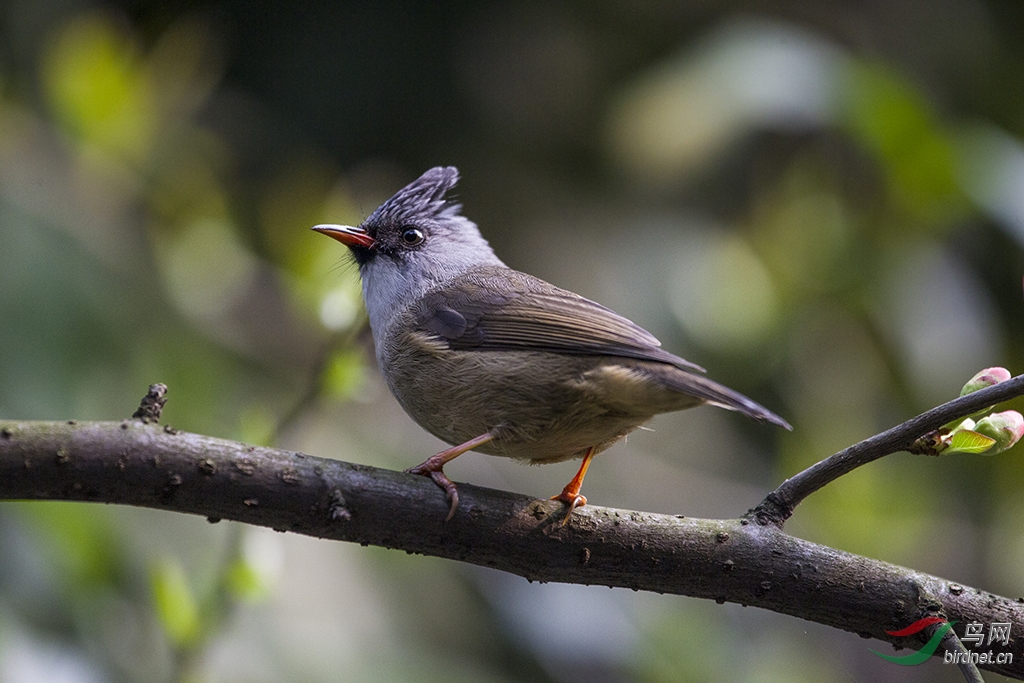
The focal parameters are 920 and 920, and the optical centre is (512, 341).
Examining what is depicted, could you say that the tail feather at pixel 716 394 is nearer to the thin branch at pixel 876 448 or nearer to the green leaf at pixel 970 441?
the thin branch at pixel 876 448

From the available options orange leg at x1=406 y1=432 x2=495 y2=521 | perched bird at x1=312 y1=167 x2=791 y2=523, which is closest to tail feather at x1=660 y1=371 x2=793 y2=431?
perched bird at x1=312 y1=167 x2=791 y2=523

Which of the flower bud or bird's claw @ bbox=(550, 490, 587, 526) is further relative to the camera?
bird's claw @ bbox=(550, 490, 587, 526)

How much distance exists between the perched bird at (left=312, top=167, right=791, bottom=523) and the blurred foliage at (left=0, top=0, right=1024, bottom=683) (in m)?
0.22

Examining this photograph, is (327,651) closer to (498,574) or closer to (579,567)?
(498,574)

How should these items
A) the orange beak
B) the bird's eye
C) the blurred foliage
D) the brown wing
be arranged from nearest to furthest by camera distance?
the brown wing, the orange beak, the bird's eye, the blurred foliage

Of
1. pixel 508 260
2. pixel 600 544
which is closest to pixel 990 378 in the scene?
pixel 600 544

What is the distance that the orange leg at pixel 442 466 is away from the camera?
2.41 meters

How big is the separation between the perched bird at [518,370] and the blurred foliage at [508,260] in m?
0.22

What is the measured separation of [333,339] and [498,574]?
2.33m

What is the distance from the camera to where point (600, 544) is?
8.18 feet

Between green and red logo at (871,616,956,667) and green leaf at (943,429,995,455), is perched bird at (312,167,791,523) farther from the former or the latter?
green and red logo at (871,616,956,667)

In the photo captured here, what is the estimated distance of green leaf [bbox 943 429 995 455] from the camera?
231 cm

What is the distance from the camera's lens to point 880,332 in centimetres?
553
